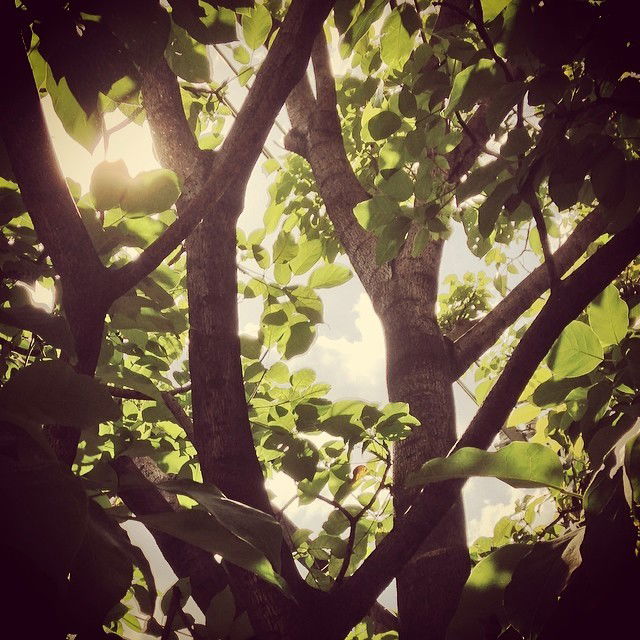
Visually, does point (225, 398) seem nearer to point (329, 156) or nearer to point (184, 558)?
point (184, 558)

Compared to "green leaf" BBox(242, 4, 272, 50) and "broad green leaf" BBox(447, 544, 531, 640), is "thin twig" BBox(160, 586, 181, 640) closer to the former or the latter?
"broad green leaf" BBox(447, 544, 531, 640)

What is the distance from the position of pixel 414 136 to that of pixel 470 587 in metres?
1.04

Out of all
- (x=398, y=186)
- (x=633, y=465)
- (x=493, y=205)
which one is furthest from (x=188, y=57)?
(x=633, y=465)

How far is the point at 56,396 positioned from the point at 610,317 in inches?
41.1

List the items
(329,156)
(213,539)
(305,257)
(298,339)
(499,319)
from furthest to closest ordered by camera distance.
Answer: (329,156) < (499,319) < (305,257) < (298,339) < (213,539)

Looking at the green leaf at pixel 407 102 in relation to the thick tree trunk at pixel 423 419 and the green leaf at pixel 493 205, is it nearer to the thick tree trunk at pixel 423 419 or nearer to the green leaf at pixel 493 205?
the green leaf at pixel 493 205

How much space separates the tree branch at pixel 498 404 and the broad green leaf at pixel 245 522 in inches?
17.4

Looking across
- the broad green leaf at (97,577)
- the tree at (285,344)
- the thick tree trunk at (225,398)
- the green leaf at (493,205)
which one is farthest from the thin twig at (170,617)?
the green leaf at (493,205)

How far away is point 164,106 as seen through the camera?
1595mm

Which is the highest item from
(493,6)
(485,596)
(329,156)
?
(329,156)

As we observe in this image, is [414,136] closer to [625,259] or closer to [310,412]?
[625,259]

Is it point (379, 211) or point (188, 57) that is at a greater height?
point (188, 57)

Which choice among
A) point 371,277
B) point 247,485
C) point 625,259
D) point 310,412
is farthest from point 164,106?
point 625,259

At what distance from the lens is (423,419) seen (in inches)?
59.2
